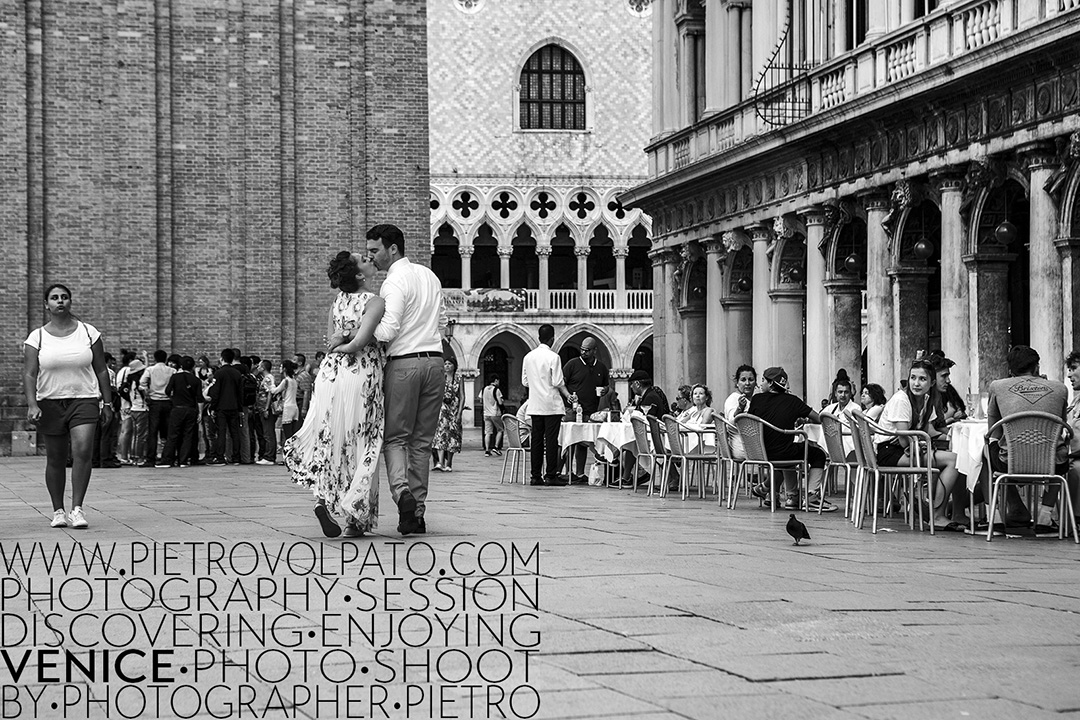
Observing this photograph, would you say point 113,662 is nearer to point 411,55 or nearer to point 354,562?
point 354,562

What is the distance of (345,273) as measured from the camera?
9.77 meters

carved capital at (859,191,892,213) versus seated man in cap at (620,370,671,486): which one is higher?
carved capital at (859,191,892,213)

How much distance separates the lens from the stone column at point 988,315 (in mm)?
20375

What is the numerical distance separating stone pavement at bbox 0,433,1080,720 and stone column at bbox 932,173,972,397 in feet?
32.0

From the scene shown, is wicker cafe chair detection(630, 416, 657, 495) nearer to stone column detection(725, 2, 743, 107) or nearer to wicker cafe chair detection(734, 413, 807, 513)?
wicker cafe chair detection(734, 413, 807, 513)

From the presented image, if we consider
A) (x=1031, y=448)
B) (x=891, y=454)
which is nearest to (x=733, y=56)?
(x=891, y=454)

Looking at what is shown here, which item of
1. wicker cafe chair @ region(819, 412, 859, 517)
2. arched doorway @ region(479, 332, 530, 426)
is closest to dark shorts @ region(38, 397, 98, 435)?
wicker cafe chair @ region(819, 412, 859, 517)

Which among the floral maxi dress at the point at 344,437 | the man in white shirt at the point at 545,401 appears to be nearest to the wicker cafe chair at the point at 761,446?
the man in white shirt at the point at 545,401

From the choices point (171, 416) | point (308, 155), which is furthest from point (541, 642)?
point (308, 155)

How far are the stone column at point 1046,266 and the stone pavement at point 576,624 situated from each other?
7916 millimetres

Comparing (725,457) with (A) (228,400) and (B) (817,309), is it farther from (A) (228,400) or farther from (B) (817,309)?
(B) (817,309)

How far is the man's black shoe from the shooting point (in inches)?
382

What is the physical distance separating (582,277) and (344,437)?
4661cm

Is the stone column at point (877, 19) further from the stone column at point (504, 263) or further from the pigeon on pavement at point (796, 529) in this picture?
the stone column at point (504, 263)
